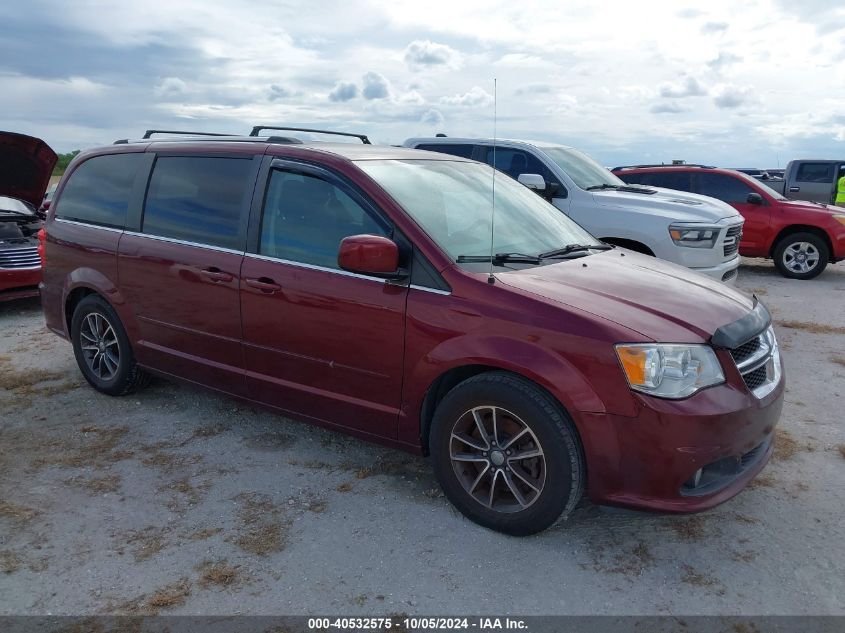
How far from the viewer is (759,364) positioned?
3.37 meters

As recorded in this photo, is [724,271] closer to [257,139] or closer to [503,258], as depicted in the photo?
[503,258]

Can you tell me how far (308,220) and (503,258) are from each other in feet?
3.58

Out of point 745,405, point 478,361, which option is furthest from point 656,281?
point 478,361

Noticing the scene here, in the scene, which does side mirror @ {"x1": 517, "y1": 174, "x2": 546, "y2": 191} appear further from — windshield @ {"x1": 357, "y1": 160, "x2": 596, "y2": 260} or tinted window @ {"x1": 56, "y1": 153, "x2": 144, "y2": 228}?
tinted window @ {"x1": 56, "y1": 153, "x2": 144, "y2": 228}

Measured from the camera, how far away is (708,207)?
8.38 m

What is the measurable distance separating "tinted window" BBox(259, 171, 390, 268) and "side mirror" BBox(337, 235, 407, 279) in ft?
0.87

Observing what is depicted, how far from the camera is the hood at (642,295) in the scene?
316 cm

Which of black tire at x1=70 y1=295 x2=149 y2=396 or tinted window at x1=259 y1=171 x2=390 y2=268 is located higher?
tinted window at x1=259 y1=171 x2=390 y2=268

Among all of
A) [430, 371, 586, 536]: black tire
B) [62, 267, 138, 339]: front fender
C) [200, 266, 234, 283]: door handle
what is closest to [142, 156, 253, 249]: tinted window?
[200, 266, 234, 283]: door handle

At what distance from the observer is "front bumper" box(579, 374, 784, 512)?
298 centimetres

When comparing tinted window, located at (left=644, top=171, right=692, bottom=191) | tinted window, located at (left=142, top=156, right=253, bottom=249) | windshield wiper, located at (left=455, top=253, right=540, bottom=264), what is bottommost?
windshield wiper, located at (left=455, top=253, right=540, bottom=264)

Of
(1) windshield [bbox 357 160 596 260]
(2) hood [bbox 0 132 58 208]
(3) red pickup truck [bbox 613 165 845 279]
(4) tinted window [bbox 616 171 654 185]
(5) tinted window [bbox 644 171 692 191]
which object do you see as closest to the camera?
(1) windshield [bbox 357 160 596 260]

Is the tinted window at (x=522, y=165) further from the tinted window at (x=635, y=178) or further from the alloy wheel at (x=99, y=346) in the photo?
the alloy wheel at (x=99, y=346)

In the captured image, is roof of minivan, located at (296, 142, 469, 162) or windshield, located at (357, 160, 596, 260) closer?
windshield, located at (357, 160, 596, 260)
